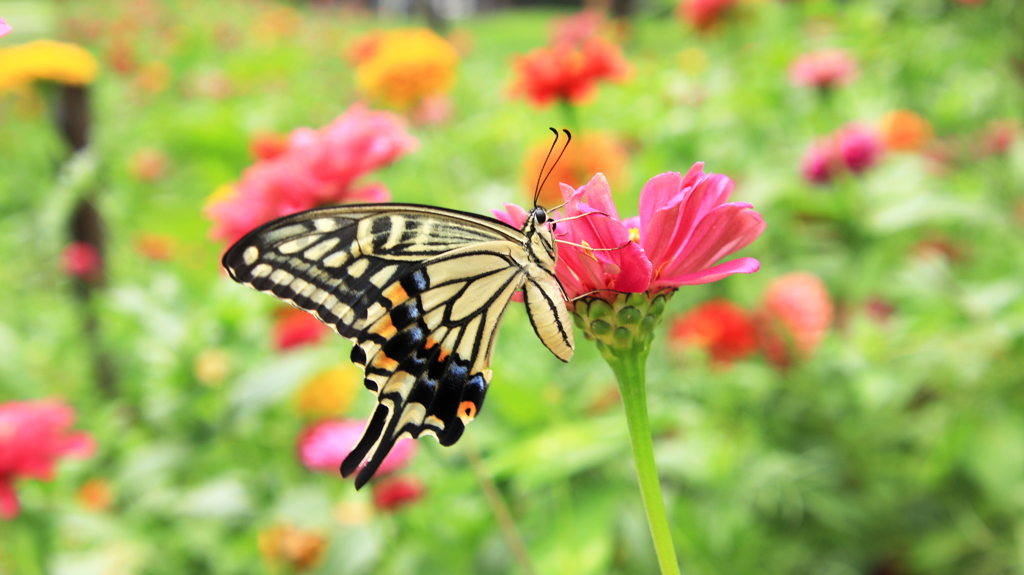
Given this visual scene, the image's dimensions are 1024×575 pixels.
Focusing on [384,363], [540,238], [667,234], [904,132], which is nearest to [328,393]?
[384,363]

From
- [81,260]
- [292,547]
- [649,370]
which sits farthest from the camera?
[81,260]

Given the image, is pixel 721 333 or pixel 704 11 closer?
pixel 721 333

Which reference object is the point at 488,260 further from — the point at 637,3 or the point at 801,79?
the point at 637,3

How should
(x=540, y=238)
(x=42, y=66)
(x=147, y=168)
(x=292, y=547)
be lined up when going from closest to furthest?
(x=540, y=238) < (x=292, y=547) < (x=42, y=66) < (x=147, y=168)

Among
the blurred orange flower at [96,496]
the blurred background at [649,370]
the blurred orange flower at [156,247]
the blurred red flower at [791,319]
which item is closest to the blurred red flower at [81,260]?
the blurred background at [649,370]

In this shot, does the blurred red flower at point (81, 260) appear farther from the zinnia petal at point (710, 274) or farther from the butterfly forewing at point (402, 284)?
the zinnia petal at point (710, 274)

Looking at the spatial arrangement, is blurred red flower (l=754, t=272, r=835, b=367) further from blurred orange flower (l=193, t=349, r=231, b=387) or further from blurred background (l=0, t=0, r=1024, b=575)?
blurred orange flower (l=193, t=349, r=231, b=387)

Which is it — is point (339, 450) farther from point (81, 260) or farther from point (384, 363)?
point (81, 260)
